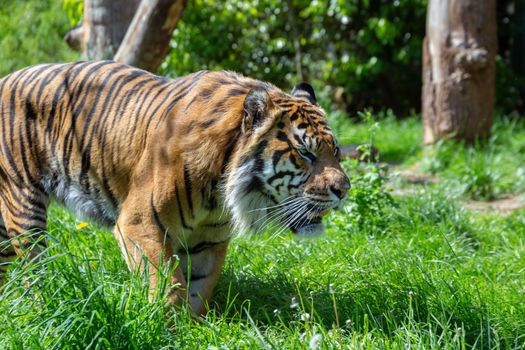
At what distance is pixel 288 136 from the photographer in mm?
3709

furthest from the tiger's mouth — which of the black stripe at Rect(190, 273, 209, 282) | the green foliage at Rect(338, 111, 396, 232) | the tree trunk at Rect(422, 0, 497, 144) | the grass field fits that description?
the tree trunk at Rect(422, 0, 497, 144)

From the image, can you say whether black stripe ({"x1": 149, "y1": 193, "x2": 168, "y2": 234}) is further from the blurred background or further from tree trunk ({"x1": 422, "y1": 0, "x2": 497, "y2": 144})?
the blurred background

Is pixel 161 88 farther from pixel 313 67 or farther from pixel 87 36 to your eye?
pixel 313 67

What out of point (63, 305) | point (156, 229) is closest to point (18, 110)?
point (156, 229)

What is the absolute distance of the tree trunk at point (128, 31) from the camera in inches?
240

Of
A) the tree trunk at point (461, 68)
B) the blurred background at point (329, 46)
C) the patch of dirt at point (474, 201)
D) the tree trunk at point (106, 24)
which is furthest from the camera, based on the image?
the blurred background at point (329, 46)

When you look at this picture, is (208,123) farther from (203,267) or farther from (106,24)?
(106,24)

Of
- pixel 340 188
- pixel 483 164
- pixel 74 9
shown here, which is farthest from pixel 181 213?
pixel 74 9

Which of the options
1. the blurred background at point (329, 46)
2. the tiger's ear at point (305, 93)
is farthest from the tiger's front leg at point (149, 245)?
the blurred background at point (329, 46)

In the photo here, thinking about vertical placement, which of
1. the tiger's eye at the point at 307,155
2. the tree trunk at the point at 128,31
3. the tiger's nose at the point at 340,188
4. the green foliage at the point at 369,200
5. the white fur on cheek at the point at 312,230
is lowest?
the green foliage at the point at 369,200

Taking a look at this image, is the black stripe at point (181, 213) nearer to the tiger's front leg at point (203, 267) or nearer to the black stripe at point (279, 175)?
the tiger's front leg at point (203, 267)

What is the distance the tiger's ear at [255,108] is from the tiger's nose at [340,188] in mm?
455

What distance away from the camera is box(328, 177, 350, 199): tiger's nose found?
12.0 feet

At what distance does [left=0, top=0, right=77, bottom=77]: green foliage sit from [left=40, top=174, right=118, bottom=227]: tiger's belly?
8875 mm
